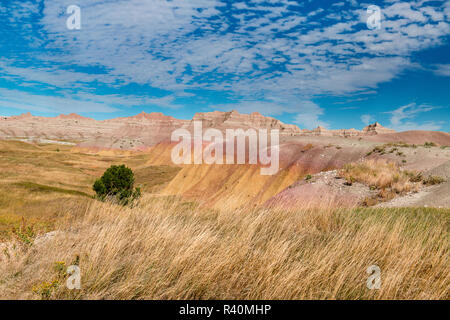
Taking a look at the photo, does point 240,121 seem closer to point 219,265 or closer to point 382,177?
point 382,177

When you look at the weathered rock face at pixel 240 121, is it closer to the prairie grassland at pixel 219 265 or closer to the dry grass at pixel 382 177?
the dry grass at pixel 382 177

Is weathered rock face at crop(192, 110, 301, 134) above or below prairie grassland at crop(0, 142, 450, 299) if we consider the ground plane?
above

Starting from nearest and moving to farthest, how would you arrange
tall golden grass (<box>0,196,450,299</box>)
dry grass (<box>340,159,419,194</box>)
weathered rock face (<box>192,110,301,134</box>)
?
tall golden grass (<box>0,196,450,299</box>) → dry grass (<box>340,159,419,194</box>) → weathered rock face (<box>192,110,301,134</box>)

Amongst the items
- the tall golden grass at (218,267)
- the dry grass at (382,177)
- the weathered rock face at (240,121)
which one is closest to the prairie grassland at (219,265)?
the tall golden grass at (218,267)

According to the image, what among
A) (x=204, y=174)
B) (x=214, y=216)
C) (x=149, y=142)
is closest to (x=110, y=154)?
(x=149, y=142)

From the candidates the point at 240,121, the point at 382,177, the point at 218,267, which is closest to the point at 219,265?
the point at 218,267

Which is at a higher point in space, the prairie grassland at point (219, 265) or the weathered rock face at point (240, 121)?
the weathered rock face at point (240, 121)

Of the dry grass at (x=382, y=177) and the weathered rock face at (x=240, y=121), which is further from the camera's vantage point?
the weathered rock face at (x=240, y=121)

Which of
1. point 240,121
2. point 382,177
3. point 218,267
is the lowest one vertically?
point 218,267

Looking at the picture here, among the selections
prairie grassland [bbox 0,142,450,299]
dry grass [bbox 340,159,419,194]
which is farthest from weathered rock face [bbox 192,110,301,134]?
prairie grassland [bbox 0,142,450,299]

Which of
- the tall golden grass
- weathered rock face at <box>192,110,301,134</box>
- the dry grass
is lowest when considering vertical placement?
the tall golden grass

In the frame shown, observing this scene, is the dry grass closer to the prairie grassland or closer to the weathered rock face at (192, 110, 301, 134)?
the prairie grassland

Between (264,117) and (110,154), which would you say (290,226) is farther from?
(264,117)
